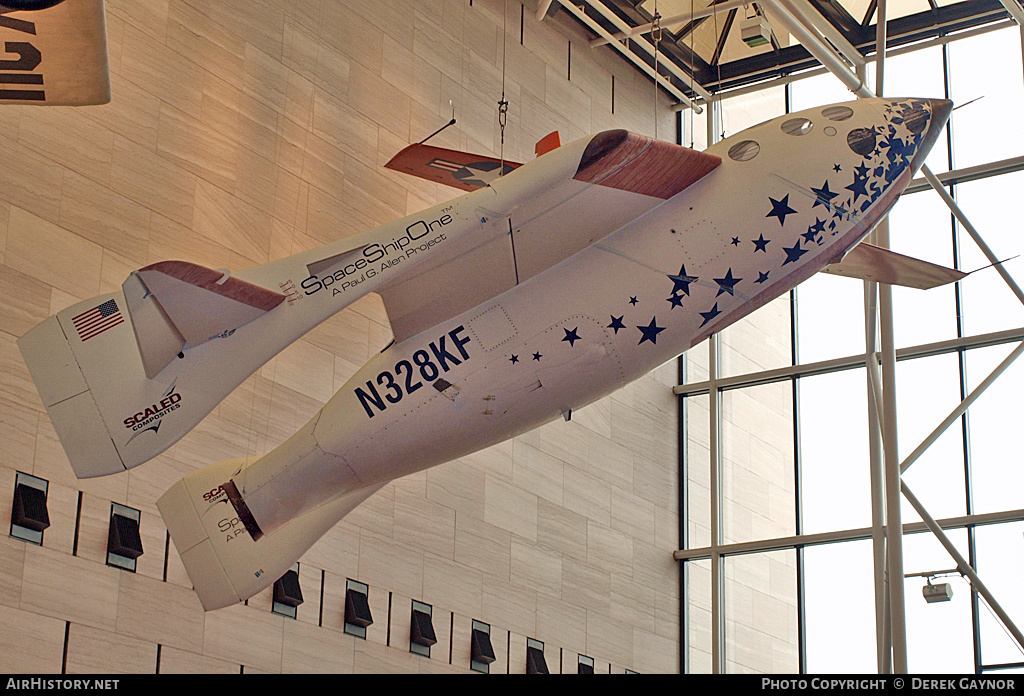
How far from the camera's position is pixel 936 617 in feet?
48.1

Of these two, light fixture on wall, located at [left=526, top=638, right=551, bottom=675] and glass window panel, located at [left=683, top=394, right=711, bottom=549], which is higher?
glass window panel, located at [left=683, top=394, right=711, bottom=549]

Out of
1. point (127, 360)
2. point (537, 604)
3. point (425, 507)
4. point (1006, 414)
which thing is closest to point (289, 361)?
point (425, 507)

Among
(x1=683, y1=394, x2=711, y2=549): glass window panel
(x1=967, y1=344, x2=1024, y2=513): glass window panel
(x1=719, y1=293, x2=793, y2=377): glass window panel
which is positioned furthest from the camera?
(x1=719, y1=293, x2=793, y2=377): glass window panel

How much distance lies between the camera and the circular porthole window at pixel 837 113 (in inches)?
295

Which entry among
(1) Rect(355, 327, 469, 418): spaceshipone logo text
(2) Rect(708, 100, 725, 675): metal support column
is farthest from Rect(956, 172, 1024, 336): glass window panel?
(1) Rect(355, 327, 469, 418): spaceshipone logo text

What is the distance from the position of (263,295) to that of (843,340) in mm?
11510

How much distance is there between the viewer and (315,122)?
475 inches

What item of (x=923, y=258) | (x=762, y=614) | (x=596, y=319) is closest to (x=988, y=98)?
(x=923, y=258)

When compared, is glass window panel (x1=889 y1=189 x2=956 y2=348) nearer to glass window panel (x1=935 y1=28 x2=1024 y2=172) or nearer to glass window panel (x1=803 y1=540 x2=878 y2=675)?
glass window panel (x1=935 y1=28 x2=1024 y2=172)

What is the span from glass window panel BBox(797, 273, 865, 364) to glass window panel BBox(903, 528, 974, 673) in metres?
2.72

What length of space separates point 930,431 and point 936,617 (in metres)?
2.29

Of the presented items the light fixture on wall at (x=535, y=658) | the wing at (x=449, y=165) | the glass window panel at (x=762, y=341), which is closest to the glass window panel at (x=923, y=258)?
the glass window panel at (x=762, y=341)

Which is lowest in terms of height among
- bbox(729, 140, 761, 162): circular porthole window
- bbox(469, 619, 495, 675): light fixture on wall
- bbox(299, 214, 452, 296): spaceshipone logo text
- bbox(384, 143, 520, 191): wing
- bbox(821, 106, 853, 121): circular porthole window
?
bbox(469, 619, 495, 675): light fixture on wall

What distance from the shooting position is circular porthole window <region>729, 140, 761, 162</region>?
24.4 ft
